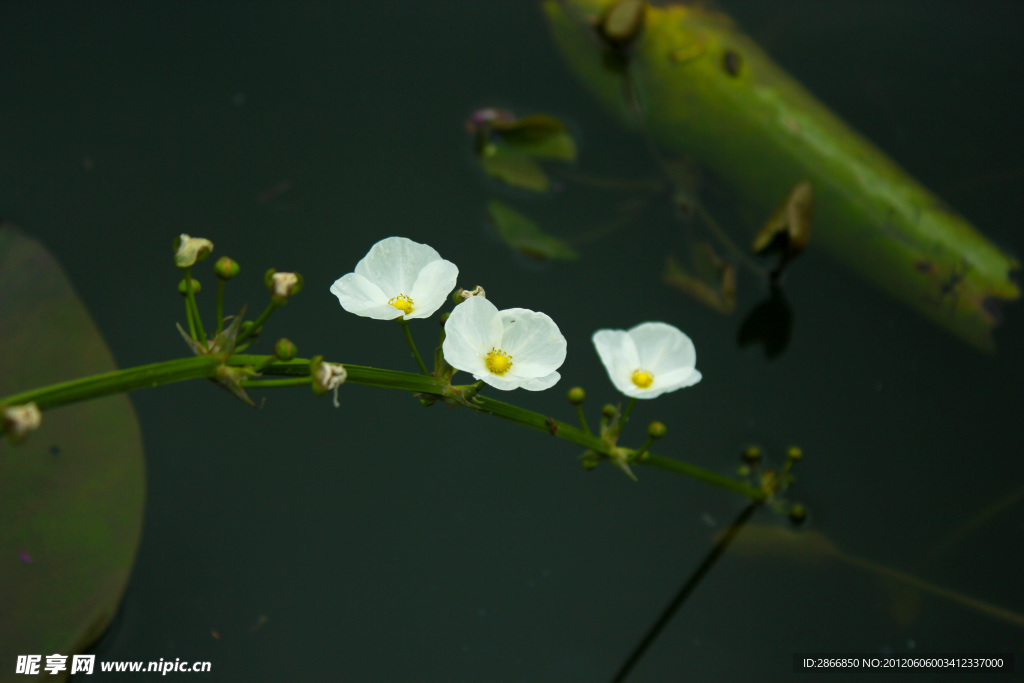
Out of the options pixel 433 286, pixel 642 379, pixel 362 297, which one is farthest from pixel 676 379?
pixel 362 297

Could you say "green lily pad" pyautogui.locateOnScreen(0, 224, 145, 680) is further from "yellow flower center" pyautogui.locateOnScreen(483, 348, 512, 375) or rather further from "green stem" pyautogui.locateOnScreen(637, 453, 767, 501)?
"green stem" pyautogui.locateOnScreen(637, 453, 767, 501)

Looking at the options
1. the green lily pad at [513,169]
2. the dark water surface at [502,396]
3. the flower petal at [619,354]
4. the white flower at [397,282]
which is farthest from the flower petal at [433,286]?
the green lily pad at [513,169]

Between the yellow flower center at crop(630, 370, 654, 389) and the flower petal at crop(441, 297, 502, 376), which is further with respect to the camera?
the yellow flower center at crop(630, 370, 654, 389)

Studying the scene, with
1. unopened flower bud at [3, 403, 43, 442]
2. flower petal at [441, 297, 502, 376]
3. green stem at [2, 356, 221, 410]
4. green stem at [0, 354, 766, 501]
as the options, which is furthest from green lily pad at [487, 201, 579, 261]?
unopened flower bud at [3, 403, 43, 442]

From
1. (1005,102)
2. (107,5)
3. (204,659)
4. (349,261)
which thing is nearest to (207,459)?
(204,659)

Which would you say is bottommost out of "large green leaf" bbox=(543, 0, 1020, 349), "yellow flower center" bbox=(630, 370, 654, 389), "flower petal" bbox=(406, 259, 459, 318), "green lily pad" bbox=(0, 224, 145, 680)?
"green lily pad" bbox=(0, 224, 145, 680)

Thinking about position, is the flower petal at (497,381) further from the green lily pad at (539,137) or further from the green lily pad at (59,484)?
the green lily pad at (539,137)

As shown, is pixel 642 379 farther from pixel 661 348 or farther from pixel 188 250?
pixel 188 250
